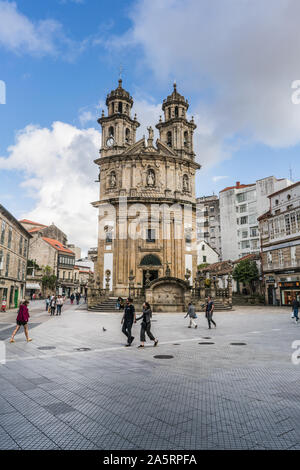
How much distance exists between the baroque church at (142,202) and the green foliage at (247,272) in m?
9.39

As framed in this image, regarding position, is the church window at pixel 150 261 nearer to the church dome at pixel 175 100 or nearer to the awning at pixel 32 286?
the church dome at pixel 175 100

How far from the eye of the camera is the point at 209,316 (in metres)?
17.0

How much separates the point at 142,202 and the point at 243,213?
27063 millimetres

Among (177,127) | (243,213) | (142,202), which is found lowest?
(142,202)

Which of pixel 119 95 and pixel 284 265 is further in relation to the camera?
pixel 119 95

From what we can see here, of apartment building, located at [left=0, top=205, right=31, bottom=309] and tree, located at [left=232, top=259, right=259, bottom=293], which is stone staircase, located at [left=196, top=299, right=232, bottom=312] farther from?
apartment building, located at [left=0, top=205, right=31, bottom=309]

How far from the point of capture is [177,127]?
46.1 meters

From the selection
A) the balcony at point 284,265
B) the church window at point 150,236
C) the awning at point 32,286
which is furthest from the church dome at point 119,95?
the awning at point 32,286

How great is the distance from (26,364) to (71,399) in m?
3.35

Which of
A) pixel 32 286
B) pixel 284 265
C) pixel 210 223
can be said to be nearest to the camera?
pixel 284 265

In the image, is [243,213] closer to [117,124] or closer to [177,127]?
[177,127]

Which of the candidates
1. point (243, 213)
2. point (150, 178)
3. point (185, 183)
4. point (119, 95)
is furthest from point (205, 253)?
point (119, 95)

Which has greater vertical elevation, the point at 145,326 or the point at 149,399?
the point at 145,326
